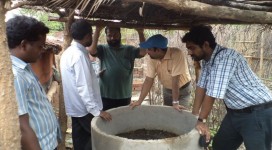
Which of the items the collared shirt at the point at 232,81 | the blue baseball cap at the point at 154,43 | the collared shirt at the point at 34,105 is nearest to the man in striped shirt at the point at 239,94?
the collared shirt at the point at 232,81

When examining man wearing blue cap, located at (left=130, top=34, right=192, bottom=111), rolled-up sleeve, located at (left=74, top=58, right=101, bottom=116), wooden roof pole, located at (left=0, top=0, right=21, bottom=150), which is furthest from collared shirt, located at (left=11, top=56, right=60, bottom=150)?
man wearing blue cap, located at (left=130, top=34, right=192, bottom=111)

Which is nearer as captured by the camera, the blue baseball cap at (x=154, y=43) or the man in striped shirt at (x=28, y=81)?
the man in striped shirt at (x=28, y=81)

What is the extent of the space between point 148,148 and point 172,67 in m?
1.72

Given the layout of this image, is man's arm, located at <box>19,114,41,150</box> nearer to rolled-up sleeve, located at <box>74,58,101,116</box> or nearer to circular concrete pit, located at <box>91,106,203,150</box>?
circular concrete pit, located at <box>91,106,203,150</box>

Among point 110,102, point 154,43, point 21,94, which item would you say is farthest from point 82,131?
point 21,94

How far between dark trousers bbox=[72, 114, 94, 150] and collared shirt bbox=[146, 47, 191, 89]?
107 cm

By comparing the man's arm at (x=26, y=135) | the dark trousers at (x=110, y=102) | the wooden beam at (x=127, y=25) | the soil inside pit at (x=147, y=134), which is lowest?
the soil inside pit at (x=147, y=134)

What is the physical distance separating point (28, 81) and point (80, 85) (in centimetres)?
136

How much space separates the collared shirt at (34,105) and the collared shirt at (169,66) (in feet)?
7.01

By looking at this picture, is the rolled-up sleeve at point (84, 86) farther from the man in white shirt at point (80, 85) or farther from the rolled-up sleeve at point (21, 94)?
the rolled-up sleeve at point (21, 94)

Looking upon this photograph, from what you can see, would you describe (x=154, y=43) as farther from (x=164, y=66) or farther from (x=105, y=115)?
(x=105, y=115)

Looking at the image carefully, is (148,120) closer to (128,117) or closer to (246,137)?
(128,117)

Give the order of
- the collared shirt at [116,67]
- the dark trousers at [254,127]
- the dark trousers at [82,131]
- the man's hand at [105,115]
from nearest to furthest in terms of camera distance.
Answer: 1. the dark trousers at [254,127]
2. the man's hand at [105,115]
3. the dark trousers at [82,131]
4. the collared shirt at [116,67]

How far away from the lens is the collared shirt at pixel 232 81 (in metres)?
2.77
